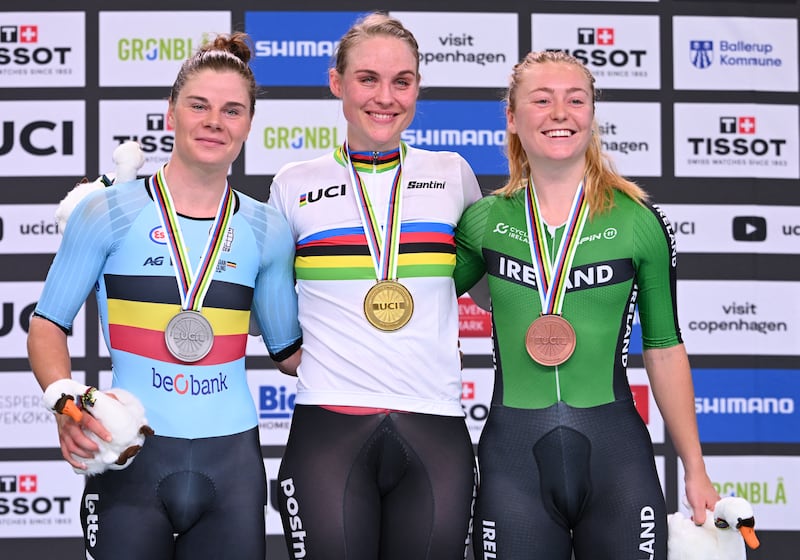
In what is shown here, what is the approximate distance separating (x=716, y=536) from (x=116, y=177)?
5.13ft

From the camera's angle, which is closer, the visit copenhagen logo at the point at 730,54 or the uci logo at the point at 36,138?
the uci logo at the point at 36,138

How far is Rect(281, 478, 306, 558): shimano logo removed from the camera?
6.56 feet

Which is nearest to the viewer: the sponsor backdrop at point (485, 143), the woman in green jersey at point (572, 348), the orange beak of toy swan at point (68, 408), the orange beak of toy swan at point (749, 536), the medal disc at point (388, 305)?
the orange beak of toy swan at point (68, 408)

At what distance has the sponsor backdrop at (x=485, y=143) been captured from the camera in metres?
4.36

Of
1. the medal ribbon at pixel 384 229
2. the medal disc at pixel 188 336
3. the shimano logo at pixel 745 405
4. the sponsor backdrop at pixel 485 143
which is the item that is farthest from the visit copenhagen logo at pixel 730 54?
the medal disc at pixel 188 336

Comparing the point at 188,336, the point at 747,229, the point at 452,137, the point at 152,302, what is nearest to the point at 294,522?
the point at 188,336

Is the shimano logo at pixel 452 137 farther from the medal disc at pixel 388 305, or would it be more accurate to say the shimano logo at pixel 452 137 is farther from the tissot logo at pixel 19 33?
the medal disc at pixel 388 305

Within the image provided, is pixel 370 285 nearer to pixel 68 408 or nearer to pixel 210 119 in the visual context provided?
pixel 210 119

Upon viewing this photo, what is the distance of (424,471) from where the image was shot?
2.02 m

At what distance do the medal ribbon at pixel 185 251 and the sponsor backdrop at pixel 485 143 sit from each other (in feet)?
7.63

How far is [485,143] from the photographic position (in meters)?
4.45

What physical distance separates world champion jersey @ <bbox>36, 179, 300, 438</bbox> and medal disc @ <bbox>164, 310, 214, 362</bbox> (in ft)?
0.05

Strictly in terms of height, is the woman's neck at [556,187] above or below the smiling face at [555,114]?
below

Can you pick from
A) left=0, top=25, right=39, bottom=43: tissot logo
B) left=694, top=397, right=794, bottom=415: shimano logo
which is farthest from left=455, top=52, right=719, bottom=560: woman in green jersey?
left=0, top=25, right=39, bottom=43: tissot logo
